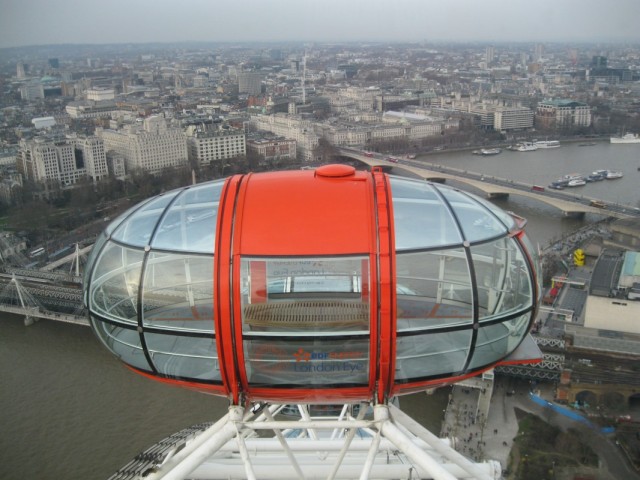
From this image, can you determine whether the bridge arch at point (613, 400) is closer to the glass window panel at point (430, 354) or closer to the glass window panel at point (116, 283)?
the glass window panel at point (430, 354)

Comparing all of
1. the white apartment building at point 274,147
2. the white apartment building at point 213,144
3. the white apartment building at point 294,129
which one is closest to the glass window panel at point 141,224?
the white apartment building at point 213,144

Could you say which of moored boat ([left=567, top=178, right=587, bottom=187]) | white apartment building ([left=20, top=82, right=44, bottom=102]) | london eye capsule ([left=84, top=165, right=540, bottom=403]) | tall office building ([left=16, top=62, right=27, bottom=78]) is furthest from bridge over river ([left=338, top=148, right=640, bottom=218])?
tall office building ([left=16, top=62, right=27, bottom=78])

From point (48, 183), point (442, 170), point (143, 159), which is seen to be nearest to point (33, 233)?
point (48, 183)

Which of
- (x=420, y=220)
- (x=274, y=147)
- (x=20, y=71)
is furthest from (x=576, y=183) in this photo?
(x=20, y=71)

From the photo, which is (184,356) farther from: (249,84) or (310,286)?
(249,84)

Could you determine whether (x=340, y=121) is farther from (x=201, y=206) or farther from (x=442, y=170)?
(x=201, y=206)

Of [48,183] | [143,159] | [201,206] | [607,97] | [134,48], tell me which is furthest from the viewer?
[134,48]
